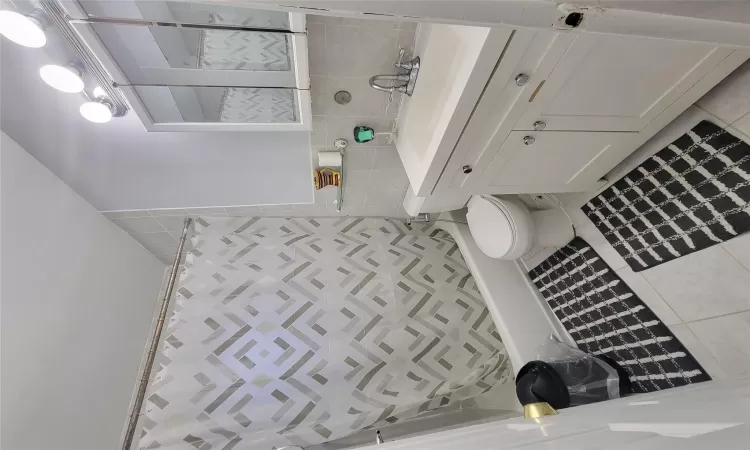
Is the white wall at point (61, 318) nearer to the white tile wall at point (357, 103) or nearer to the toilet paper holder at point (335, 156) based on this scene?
the white tile wall at point (357, 103)

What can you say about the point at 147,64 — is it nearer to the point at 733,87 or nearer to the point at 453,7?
the point at 453,7

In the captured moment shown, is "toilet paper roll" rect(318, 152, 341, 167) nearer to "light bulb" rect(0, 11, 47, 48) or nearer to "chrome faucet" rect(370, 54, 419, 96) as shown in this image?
"chrome faucet" rect(370, 54, 419, 96)

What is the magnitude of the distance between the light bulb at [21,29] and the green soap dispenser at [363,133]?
1019mm

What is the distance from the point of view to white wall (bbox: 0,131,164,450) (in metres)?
1.28

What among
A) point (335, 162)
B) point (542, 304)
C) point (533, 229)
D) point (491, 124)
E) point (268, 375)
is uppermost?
point (335, 162)

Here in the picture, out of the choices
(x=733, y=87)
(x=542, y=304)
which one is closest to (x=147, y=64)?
(x=733, y=87)

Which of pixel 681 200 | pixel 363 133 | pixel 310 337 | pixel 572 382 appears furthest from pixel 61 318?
pixel 681 200

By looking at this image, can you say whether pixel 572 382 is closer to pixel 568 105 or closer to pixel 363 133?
pixel 568 105

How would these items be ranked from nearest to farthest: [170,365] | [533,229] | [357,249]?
[170,365] → [533,229] → [357,249]

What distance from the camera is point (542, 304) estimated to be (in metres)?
1.93

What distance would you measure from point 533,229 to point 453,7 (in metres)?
1.42

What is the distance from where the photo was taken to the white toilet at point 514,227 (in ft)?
5.53

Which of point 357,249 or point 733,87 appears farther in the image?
point 357,249

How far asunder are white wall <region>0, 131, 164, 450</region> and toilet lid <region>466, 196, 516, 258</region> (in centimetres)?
180
